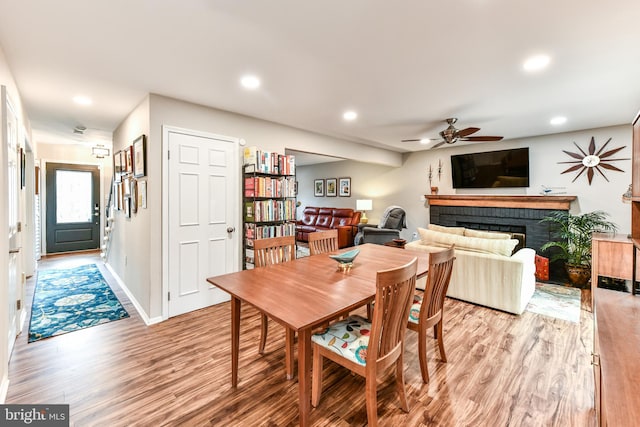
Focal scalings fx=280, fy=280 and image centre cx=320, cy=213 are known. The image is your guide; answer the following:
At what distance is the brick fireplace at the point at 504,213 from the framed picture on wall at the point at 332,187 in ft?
9.75

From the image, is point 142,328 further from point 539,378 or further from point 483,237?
point 483,237

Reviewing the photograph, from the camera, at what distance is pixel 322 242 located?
9.80 feet

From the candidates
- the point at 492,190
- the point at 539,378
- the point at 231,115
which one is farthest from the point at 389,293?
the point at 492,190

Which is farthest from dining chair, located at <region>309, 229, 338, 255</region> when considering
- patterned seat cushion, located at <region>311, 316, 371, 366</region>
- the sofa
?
the sofa

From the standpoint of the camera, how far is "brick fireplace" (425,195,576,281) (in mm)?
4766

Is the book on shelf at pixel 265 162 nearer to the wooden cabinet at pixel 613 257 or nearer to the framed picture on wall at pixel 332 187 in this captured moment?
the wooden cabinet at pixel 613 257

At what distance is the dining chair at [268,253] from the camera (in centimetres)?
235

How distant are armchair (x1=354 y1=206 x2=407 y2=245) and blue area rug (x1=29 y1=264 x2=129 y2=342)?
4460mm

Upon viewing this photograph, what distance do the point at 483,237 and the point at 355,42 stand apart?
2796mm

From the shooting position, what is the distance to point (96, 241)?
6.47 meters

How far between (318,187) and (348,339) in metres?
7.42

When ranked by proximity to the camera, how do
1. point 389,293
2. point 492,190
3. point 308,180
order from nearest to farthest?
point 389,293 < point 492,190 < point 308,180

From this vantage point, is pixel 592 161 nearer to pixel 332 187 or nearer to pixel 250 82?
pixel 250 82

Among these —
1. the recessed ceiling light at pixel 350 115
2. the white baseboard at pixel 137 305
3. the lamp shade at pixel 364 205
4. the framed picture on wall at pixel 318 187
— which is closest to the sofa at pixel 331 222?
the lamp shade at pixel 364 205
